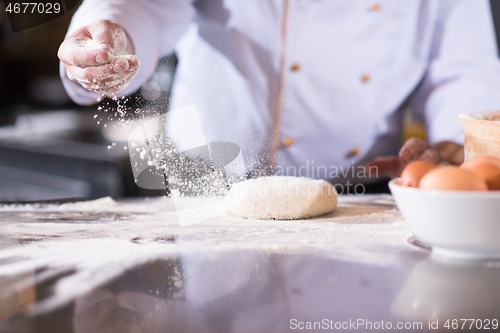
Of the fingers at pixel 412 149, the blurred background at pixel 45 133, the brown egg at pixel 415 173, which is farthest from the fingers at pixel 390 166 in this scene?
the blurred background at pixel 45 133

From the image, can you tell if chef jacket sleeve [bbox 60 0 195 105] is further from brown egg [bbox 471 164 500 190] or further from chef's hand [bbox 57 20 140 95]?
brown egg [bbox 471 164 500 190]

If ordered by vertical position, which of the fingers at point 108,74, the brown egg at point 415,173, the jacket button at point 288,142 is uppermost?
the fingers at point 108,74

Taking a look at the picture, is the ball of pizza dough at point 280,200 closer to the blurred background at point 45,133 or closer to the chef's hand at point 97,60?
the chef's hand at point 97,60

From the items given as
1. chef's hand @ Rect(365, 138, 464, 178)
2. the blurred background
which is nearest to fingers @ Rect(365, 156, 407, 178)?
chef's hand @ Rect(365, 138, 464, 178)

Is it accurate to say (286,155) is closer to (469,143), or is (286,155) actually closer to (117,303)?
(469,143)

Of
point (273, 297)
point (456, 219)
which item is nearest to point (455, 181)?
point (456, 219)

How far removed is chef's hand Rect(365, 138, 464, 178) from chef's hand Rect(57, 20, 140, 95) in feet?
2.58

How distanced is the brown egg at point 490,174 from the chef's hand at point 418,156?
599mm

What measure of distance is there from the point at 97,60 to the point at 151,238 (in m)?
0.41

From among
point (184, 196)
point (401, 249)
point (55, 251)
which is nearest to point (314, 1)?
point (184, 196)

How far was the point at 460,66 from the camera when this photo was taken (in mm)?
1512

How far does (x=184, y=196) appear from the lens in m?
1.00

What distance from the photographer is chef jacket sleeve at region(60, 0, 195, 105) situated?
1162 mm

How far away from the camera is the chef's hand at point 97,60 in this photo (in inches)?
33.2
